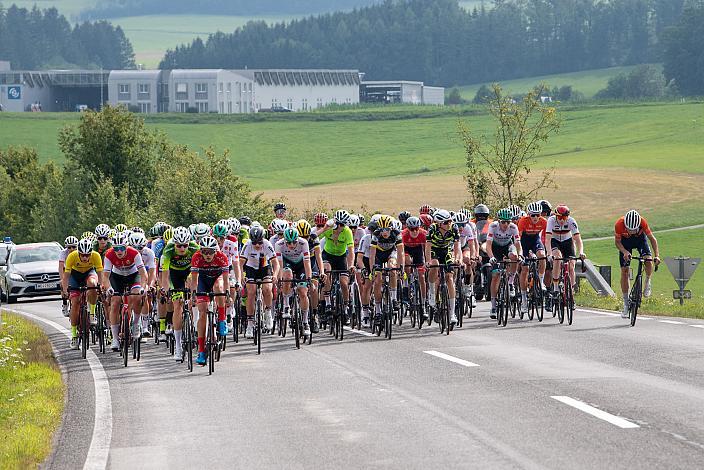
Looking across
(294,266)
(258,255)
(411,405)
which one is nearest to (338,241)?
(294,266)

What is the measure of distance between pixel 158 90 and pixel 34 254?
150268 mm

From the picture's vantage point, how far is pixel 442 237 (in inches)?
787

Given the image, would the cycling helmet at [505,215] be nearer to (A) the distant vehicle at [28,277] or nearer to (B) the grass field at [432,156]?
(A) the distant vehicle at [28,277]

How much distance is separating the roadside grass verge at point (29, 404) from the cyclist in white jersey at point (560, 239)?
806cm

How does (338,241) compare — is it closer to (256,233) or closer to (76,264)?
(256,233)

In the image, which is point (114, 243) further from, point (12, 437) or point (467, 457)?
point (467, 457)

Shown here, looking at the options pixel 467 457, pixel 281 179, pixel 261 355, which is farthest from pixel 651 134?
pixel 467 457

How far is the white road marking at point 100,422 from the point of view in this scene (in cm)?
962

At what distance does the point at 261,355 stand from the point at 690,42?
162314 mm

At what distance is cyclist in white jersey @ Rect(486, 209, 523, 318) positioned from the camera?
21.5 m

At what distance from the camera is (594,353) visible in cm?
1611

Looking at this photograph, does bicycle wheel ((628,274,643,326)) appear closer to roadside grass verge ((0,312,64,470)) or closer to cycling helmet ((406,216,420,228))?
cycling helmet ((406,216,420,228))

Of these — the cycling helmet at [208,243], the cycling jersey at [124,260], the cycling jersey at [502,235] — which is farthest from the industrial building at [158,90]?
the cycling helmet at [208,243]

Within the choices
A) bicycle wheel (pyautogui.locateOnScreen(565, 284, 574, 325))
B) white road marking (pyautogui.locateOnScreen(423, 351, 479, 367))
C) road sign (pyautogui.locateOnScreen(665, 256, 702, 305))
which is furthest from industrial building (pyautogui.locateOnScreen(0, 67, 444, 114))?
white road marking (pyautogui.locateOnScreen(423, 351, 479, 367))
